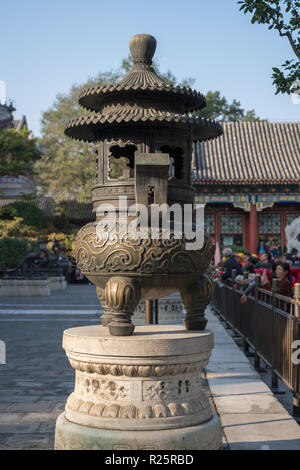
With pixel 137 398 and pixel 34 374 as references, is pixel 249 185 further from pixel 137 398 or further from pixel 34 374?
pixel 137 398

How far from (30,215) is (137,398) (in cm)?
2689

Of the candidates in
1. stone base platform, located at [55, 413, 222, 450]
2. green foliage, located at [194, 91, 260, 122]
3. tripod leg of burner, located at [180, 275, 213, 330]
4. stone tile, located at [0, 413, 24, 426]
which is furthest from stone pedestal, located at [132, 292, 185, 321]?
green foliage, located at [194, 91, 260, 122]

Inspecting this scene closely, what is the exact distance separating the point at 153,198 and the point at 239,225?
2511 centimetres

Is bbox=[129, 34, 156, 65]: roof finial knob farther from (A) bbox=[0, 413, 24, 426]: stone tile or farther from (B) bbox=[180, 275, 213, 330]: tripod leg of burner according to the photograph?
(A) bbox=[0, 413, 24, 426]: stone tile

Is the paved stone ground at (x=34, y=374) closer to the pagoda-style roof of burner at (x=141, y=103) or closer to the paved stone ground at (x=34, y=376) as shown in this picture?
the paved stone ground at (x=34, y=376)

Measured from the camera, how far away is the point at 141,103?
446cm

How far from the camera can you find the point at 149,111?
4359 millimetres

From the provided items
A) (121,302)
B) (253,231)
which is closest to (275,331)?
(121,302)

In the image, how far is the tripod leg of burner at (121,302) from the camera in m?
3.83

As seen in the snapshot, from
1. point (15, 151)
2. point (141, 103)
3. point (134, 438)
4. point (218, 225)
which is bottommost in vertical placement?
point (134, 438)

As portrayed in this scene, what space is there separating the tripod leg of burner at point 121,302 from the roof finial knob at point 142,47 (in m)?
2.01

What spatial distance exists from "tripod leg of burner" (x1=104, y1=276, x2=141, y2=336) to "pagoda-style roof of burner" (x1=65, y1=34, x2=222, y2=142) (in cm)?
123

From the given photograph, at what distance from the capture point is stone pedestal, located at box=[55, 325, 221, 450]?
356cm

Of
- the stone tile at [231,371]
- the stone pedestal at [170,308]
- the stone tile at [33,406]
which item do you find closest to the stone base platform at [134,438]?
the stone tile at [33,406]
